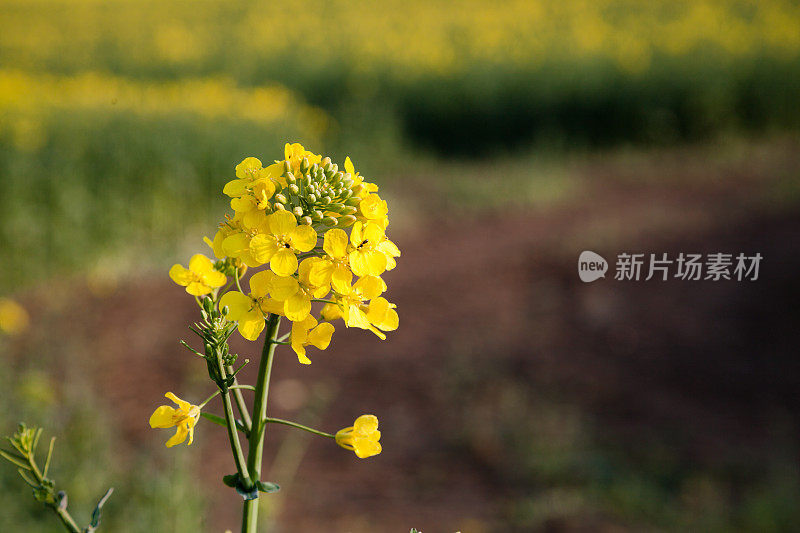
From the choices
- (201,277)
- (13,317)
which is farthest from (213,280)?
(13,317)

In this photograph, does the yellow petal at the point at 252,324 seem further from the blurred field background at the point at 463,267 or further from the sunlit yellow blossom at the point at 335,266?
the blurred field background at the point at 463,267

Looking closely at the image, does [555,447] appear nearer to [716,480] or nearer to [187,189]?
[716,480]

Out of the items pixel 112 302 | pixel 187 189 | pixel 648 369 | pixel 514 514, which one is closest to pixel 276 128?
pixel 187 189

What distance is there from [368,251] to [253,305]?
116 mm

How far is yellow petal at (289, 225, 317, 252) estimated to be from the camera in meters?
0.63

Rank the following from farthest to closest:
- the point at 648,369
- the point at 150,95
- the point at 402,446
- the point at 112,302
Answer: the point at 150,95 → the point at 112,302 → the point at 648,369 → the point at 402,446

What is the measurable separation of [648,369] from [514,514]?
1.20m

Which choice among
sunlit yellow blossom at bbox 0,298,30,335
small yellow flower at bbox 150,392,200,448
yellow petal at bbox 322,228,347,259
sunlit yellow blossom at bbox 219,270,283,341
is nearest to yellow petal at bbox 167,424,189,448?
small yellow flower at bbox 150,392,200,448

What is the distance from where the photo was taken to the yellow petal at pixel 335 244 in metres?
0.65

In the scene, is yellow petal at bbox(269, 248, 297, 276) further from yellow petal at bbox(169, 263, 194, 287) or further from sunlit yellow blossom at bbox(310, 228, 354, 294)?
yellow petal at bbox(169, 263, 194, 287)

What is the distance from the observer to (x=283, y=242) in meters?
0.64

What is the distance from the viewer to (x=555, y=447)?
2.51m

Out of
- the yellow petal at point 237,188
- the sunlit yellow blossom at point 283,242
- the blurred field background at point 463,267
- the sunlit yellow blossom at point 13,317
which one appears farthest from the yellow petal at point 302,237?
the sunlit yellow blossom at point 13,317

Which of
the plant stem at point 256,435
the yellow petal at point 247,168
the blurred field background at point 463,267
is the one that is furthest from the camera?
the blurred field background at point 463,267
